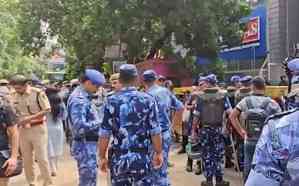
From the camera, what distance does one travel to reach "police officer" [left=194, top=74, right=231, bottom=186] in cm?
910

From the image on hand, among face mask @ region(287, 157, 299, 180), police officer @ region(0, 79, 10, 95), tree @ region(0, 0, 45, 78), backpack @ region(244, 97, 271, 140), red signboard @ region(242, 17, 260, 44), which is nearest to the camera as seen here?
face mask @ region(287, 157, 299, 180)

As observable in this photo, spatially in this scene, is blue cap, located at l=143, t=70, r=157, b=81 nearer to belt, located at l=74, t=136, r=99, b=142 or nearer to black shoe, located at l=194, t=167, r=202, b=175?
belt, located at l=74, t=136, r=99, b=142

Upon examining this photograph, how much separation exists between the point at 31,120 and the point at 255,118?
136 inches

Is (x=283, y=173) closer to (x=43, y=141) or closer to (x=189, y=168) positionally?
(x=43, y=141)

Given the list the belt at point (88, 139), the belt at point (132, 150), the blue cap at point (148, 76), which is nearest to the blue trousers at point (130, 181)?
the belt at point (132, 150)

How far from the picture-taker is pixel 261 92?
24.9 feet

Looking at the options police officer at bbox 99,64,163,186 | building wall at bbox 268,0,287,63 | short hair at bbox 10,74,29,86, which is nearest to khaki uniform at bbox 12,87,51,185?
short hair at bbox 10,74,29,86

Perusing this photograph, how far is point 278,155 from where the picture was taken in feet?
7.82

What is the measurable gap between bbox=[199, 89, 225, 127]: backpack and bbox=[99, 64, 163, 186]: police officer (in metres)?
3.62

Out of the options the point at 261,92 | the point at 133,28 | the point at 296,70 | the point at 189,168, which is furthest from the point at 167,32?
the point at 296,70

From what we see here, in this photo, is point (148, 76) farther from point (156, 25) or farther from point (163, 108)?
point (156, 25)

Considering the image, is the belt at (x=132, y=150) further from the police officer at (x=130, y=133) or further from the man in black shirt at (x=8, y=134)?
the man in black shirt at (x=8, y=134)

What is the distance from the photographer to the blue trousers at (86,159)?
6.80 m

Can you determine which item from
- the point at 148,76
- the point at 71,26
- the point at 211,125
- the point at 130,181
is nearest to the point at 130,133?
the point at 130,181
